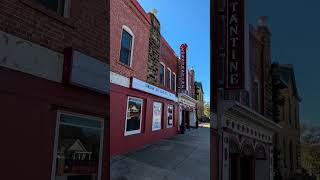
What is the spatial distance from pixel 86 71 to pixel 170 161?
1.41 metres

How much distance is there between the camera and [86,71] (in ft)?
12.4

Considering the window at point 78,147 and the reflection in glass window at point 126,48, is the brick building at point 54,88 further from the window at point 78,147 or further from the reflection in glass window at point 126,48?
the reflection in glass window at point 126,48

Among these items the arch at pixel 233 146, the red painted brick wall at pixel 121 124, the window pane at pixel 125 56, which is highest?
the window pane at pixel 125 56

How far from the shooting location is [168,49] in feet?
14.3

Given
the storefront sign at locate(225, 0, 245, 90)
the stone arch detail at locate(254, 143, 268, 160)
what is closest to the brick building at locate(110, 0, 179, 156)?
the storefront sign at locate(225, 0, 245, 90)

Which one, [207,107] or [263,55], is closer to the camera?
[207,107]

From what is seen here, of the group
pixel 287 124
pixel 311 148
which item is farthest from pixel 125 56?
pixel 287 124

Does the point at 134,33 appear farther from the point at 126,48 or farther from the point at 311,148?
the point at 311,148

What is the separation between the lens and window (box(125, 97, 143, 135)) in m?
3.41

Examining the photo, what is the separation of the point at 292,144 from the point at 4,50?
1038cm

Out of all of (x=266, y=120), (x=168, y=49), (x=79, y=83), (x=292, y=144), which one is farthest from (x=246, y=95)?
(x=79, y=83)

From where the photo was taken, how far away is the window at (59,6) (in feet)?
12.7

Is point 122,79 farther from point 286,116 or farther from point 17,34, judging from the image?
point 286,116

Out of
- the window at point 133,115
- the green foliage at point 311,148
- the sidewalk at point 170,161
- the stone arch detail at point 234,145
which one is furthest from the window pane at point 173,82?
the green foliage at point 311,148
